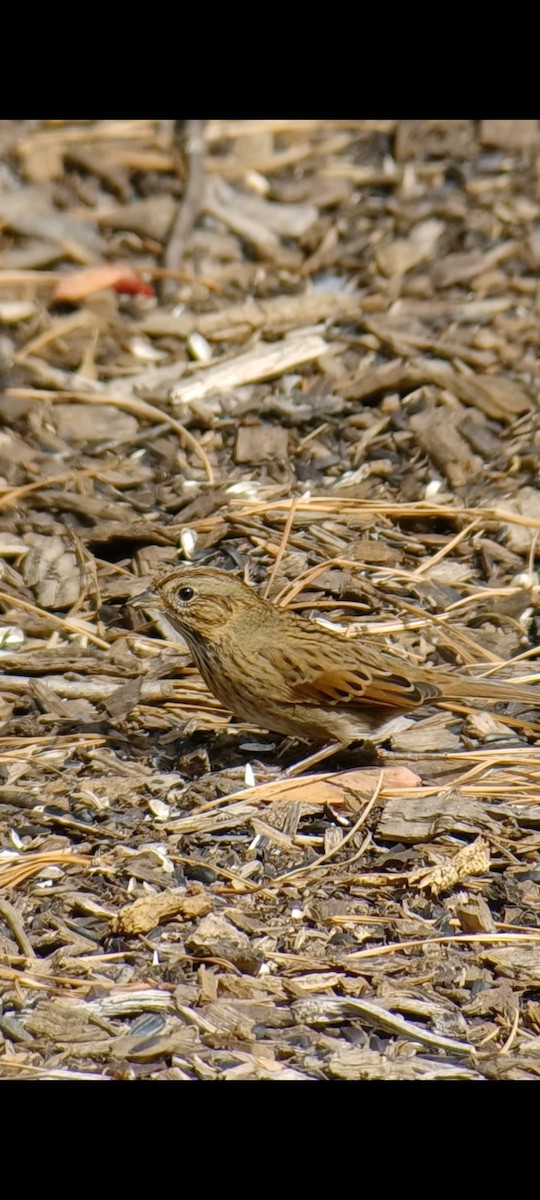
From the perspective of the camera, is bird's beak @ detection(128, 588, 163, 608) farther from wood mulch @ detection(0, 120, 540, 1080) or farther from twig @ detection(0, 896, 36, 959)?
twig @ detection(0, 896, 36, 959)

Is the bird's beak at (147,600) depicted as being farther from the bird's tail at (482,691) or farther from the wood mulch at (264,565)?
the bird's tail at (482,691)

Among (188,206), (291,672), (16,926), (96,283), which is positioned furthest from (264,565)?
(188,206)

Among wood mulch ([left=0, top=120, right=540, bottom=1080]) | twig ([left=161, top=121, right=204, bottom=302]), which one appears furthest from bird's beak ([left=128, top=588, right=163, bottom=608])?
twig ([left=161, top=121, right=204, bottom=302])

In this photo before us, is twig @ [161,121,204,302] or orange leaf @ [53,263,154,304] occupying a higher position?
twig @ [161,121,204,302]

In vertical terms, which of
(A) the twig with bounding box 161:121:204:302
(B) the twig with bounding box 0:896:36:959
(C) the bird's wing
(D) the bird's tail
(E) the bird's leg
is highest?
(A) the twig with bounding box 161:121:204:302

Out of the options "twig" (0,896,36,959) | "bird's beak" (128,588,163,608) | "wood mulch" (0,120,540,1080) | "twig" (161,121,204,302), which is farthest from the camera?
"twig" (161,121,204,302)

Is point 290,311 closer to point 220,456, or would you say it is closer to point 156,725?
point 220,456

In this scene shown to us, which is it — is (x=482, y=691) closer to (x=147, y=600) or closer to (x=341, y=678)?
(x=341, y=678)
